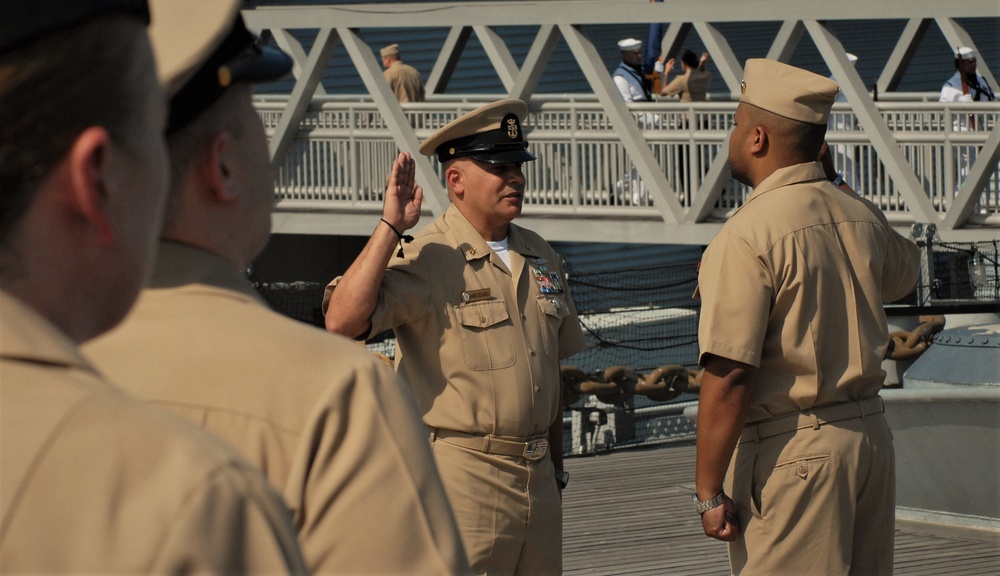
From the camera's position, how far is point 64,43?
1.09 meters

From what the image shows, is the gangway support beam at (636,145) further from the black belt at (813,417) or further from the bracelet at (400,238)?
the black belt at (813,417)

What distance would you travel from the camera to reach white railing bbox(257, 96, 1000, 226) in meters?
11.3

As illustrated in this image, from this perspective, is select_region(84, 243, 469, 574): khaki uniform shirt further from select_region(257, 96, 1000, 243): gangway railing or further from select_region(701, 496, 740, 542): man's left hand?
select_region(257, 96, 1000, 243): gangway railing

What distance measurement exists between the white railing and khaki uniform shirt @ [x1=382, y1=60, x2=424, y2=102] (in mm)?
384

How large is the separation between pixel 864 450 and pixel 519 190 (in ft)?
4.74

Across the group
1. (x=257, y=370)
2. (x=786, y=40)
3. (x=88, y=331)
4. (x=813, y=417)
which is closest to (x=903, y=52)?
(x=786, y=40)

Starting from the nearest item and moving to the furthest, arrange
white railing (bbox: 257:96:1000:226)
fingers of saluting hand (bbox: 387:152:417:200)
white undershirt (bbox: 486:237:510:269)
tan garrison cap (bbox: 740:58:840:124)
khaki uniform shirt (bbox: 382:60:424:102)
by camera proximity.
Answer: tan garrison cap (bbox: 740:58:840:124)
fingers of saluting hand (bbox: 387:152:417:200)
white undershirt (bbox: 486:237:510:269)
white railing (bbox: 257:96:1000:226)
khaki uniform shirt (bbox: 382:60:424:102)

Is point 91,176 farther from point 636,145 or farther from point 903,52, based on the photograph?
point 903,52

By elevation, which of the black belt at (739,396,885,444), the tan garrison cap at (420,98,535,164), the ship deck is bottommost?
the ship deck

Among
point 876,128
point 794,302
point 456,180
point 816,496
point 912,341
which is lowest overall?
point 912,341

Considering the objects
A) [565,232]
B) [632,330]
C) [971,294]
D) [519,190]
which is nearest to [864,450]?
[519,190]

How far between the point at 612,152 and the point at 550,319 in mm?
8114

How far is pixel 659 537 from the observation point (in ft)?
24.3

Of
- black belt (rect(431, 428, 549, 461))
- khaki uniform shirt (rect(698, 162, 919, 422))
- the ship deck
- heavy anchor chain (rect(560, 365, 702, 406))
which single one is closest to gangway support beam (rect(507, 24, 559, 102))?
heavy anchor chain (rect(560, 365, 702, 406))
